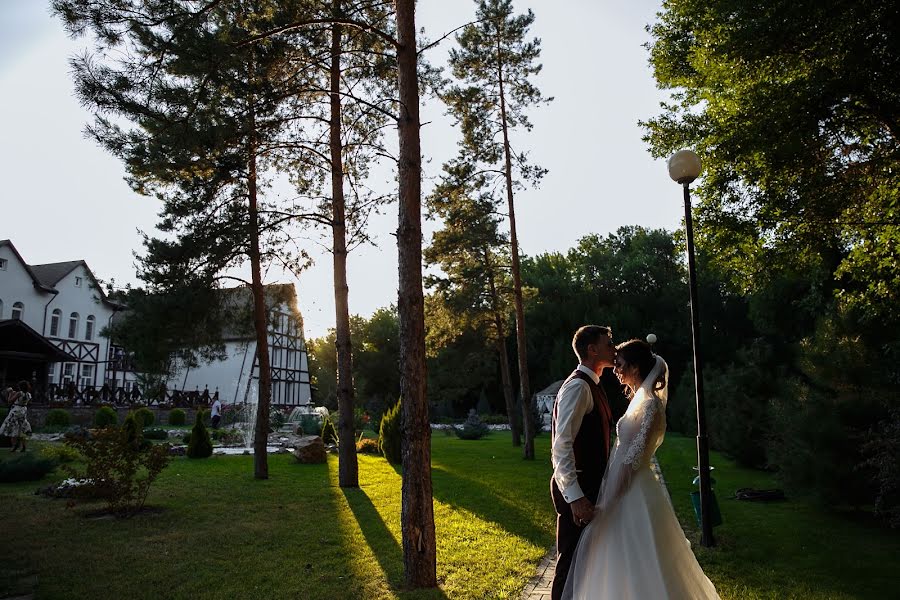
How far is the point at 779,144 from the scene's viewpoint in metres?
9.45

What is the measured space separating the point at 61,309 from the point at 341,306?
32.4 metres

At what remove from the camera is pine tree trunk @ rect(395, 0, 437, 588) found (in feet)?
19.3

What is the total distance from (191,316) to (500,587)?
9626 mm

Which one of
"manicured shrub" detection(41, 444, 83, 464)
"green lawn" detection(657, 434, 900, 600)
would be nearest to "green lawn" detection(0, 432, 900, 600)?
"green lawn" detection(657, 434, 900, 600)

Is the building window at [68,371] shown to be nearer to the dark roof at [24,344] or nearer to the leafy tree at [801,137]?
the dark roof at [24,344]

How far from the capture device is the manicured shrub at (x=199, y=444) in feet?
60.8

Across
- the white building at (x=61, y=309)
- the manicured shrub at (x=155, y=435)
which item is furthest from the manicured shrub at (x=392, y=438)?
the white building at (x=61, y=309)

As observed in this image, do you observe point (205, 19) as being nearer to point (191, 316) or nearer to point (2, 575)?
point (2, 575)

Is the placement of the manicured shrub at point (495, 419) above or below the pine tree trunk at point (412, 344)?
below

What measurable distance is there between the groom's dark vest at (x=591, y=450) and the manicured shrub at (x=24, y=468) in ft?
43.8

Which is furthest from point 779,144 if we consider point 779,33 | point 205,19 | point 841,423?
point 205,19

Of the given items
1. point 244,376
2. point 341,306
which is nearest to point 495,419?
point 244,376

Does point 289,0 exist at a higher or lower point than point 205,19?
higher

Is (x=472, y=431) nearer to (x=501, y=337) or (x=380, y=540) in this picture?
(x=501, y=337)
